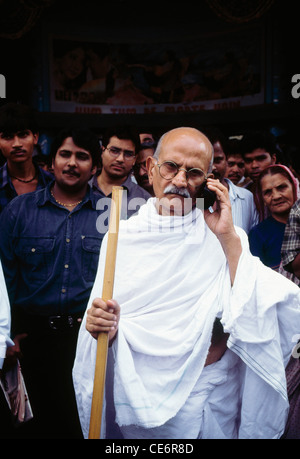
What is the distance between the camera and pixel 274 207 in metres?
3.47

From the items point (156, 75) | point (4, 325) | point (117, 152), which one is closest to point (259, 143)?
point (117, 152)

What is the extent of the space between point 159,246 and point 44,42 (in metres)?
8.10

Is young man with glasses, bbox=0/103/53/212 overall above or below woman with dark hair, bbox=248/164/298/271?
above

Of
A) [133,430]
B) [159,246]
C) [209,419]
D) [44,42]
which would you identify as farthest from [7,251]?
[44,42]

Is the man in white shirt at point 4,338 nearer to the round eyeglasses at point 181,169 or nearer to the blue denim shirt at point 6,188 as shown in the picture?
the round eyeglasses at point 181,169

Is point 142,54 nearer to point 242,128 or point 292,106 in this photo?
point 242,128

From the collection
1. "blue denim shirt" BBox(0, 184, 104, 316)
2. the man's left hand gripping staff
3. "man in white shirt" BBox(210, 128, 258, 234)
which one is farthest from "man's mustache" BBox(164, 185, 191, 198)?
"man in white shirt" BBox(210, 128, 258, 234)

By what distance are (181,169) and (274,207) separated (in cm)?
124

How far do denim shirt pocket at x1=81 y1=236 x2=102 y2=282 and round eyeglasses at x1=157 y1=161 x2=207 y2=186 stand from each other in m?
0.87

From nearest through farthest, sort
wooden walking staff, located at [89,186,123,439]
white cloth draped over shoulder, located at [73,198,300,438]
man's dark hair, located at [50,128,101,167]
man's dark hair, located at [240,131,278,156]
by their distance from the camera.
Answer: wooden walking staff, located at [89,186,123,439] → white cloth draped over shoulder, located at [73,198,300,438] → man's dark hair, located at [50,128,101,167] → man's dark hair, located at [240,131,278,156]

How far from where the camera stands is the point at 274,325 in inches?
88.8

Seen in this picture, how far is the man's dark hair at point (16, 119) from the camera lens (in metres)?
3.79

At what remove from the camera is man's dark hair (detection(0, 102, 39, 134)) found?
3789 millimetres

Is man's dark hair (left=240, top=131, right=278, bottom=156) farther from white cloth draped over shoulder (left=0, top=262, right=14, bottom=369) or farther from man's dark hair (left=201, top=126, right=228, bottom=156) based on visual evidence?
white cloth draped over shoulder (left=0, top=262, right=14, bottom=369)
